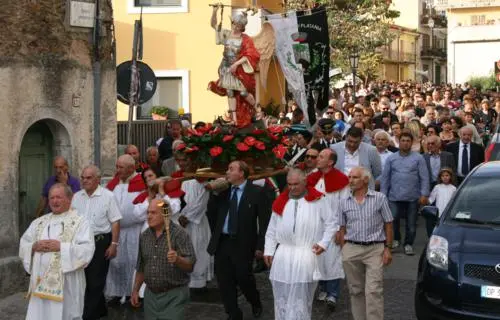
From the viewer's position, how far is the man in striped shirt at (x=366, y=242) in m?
9.19

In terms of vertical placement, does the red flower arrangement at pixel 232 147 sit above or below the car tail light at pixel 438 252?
above

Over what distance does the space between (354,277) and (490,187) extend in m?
1.69

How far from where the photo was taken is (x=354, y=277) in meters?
9.39

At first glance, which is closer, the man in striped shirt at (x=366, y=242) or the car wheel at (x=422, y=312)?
the car wheel at (x=422, y=312)

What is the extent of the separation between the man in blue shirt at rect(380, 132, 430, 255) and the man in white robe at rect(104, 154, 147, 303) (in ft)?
15.5

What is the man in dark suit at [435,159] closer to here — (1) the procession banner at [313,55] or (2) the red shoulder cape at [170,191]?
(1) the procession banner at [313,55]

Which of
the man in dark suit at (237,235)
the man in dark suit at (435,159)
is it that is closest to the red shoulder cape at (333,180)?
the man in dark suit at (237,235)

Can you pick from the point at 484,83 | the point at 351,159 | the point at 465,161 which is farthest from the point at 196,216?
the point at 484,83

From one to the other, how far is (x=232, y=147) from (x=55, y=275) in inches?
127

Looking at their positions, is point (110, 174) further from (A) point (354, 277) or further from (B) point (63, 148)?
(A) point (354, 277)

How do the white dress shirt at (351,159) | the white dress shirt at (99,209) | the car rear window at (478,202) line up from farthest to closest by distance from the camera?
the white dress shirt at (351,159)
the white dress shirt at (99,209)
the car rear window at (478,202)

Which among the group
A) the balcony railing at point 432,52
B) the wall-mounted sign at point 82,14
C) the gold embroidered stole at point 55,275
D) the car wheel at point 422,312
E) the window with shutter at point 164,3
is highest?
the balcony railing at point 432,52

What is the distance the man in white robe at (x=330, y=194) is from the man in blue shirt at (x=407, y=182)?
11.4ft

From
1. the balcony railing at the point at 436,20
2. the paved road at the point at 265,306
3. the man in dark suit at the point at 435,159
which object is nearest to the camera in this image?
the paved road at the point at 265,306
